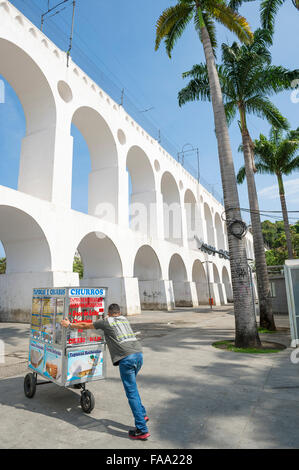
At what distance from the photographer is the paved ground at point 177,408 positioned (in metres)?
3.33

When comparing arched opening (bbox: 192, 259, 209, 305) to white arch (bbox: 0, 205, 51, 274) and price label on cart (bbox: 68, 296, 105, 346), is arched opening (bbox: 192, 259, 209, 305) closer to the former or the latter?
white arch (bbox: 0, 205, 51, 274)

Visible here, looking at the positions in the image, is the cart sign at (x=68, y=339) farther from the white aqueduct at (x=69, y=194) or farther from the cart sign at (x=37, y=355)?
the white aqueduct at (x=69, y=194)

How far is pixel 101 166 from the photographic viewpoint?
808 inches

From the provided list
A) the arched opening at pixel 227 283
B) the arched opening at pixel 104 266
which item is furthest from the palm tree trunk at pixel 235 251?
the arched opening at pixel 227 283

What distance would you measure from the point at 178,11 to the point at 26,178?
10456mm

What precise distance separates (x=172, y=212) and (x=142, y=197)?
602 cm

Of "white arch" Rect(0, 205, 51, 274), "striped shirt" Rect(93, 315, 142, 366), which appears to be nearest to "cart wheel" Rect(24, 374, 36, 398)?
"striped shirt" Rect(93, 315, 142, 366)

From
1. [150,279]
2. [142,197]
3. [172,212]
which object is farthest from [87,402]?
[172,212]

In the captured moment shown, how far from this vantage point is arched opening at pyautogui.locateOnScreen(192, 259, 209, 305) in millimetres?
33938

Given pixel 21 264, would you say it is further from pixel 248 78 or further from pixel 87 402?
pixel 248 78

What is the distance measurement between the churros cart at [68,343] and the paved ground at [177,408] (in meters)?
0.39

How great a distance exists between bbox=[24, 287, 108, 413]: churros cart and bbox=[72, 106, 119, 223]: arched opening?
48.0 feet

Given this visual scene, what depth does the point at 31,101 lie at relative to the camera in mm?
15617
